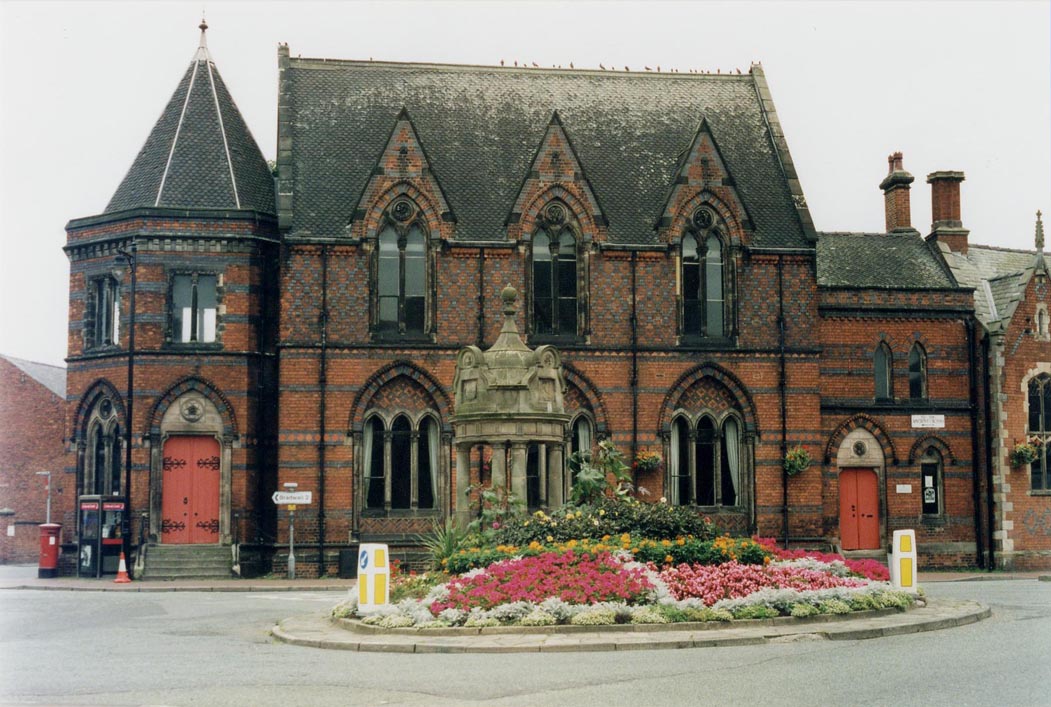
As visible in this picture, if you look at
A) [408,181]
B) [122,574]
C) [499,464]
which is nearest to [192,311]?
[408,181]

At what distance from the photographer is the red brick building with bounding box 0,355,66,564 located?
165 feet

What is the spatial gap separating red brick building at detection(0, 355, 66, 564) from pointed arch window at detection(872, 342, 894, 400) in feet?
94.5

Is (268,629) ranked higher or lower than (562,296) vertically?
lower

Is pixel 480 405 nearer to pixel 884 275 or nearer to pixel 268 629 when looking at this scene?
pixel 268 629

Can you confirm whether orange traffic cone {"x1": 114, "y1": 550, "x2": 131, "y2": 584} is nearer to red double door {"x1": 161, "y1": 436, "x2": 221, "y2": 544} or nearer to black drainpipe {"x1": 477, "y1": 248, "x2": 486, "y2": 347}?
red double door {"x1": 161, "y1": 436, "x2": 221, "y2": 544}

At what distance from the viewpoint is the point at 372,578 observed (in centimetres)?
2062

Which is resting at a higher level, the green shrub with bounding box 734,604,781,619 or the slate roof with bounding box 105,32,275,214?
the slate roof with bounding box 105,32,275,214

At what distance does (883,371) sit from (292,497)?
54.3 feet

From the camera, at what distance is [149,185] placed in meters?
36.2

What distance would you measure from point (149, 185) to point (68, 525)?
8998 millimetres

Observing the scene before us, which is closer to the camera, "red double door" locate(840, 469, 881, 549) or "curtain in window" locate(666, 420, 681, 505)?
"curtain in window" locate(666, 420, 681, 505)

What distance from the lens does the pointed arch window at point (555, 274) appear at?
119 feet

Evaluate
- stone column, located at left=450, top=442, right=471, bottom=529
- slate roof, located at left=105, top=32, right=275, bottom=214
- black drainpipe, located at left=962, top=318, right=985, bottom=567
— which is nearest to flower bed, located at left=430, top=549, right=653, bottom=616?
stone column, located at left=450, top=442, right=471, bottom=529

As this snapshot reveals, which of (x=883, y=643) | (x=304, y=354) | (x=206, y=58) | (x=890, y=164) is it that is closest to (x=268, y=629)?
(x=883, y=643)
